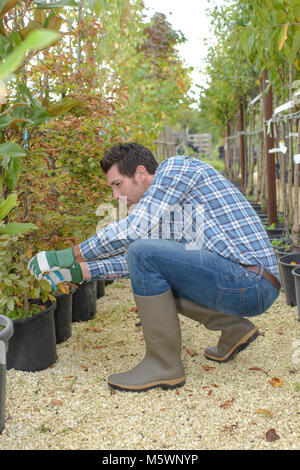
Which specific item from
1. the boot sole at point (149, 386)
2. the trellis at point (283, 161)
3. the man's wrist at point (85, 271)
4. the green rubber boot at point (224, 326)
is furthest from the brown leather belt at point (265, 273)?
the trellis at point (283, 161)

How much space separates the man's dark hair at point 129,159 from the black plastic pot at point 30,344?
788 mm

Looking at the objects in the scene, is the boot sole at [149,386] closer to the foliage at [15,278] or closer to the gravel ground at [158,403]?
the gravel ground at [158,403]

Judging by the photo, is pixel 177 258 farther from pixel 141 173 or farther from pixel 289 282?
pixel 289 282

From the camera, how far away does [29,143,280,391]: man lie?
1902 millimetres

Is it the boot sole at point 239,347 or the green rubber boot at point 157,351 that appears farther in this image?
the boot sole at point 239,347

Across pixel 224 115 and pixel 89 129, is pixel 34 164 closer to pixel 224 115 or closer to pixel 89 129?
pixel 89 129

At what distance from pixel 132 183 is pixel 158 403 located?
1.00 meters

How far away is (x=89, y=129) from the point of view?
2.77 meters

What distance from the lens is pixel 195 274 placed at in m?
1.92

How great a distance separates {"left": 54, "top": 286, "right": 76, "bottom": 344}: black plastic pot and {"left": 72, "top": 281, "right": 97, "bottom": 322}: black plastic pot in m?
0.33

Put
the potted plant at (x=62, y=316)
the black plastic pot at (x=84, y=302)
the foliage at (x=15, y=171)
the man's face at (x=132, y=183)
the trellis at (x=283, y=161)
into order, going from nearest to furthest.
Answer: the foliage at (x=15, y=171) → the man's face at (x=132, y=183) → the potted plant at (x=62, y=316) → the black plastic pot at (x=84, y=302) → the trellis at (x=283, y=161)

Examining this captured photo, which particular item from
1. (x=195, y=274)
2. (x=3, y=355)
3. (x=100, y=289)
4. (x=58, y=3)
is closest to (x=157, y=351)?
(x=195, y=274)

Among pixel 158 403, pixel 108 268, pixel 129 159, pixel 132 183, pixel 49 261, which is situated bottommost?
pixel 158 403

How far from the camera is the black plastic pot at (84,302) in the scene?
2.95 meters
